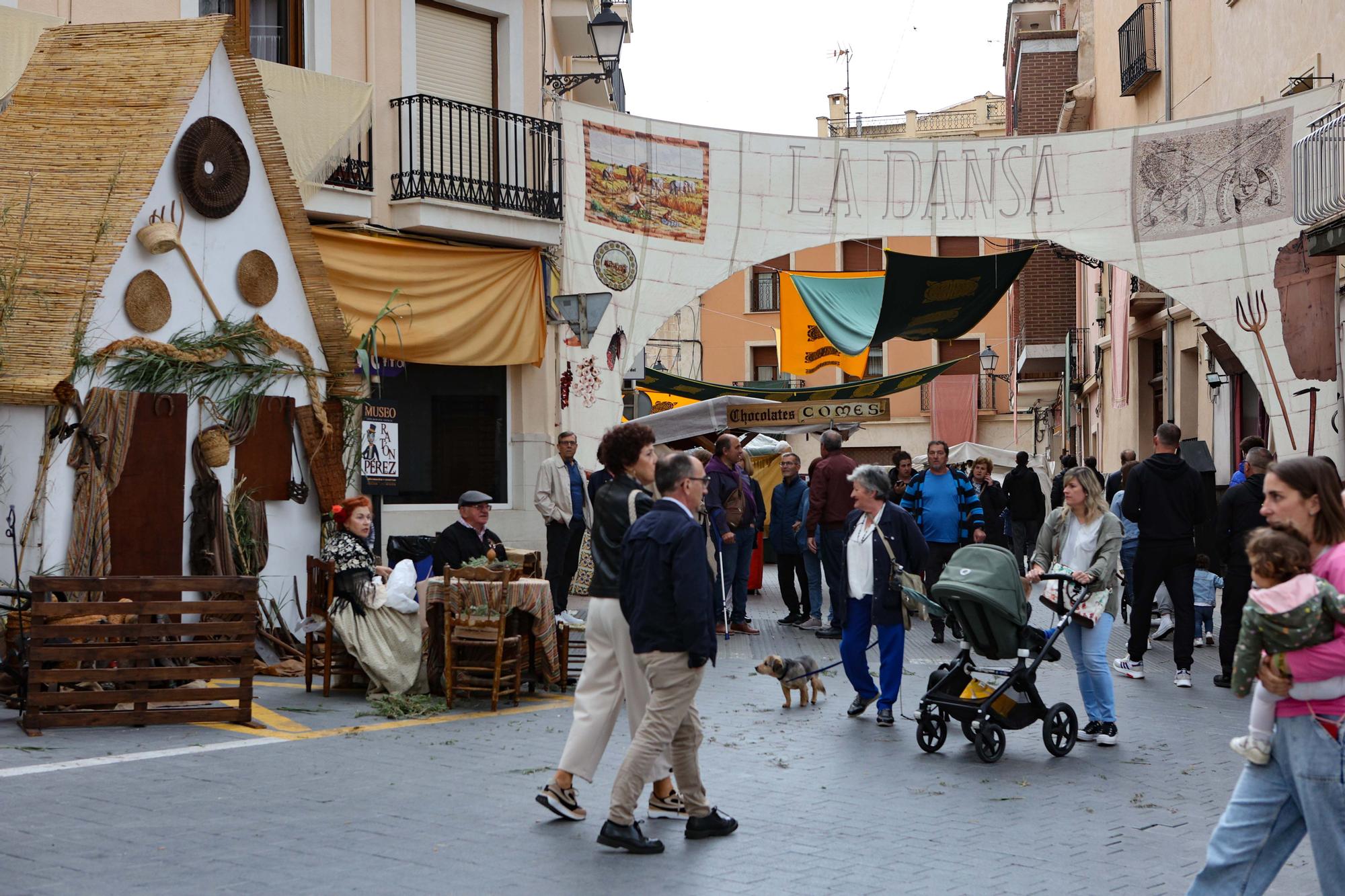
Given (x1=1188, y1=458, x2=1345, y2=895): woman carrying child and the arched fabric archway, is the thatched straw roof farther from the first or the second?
(x1=1188, y1=458, x2=1345, y2=895): woman carrying child

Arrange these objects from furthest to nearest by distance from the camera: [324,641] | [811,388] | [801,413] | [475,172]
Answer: [811,388] < [801,413] < [475,172] < [324,641]

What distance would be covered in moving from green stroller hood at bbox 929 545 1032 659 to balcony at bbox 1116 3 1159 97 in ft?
58.7

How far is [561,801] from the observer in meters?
6.69

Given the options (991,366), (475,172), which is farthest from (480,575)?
(991,366)

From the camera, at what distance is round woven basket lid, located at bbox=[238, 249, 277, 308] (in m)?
12.3

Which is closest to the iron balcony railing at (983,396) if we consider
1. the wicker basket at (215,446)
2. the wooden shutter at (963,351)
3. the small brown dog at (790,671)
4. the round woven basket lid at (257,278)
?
the wooden shutter at (963,351)

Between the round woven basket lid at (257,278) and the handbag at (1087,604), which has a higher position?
the round woven basket lid at (257,278)

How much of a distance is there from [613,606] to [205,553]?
571 cm

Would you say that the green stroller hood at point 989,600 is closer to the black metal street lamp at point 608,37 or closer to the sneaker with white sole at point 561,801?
the sneaker with white sole at point 561,801

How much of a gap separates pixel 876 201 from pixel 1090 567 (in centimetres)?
1024

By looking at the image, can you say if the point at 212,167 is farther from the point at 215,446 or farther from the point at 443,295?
the point at 443,295

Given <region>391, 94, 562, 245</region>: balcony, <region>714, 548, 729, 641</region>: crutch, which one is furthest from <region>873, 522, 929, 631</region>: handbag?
<region>391, 94, 562, 245</region>: balcony

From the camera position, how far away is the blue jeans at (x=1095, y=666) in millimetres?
8906

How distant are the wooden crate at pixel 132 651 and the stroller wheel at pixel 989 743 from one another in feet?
14.9
